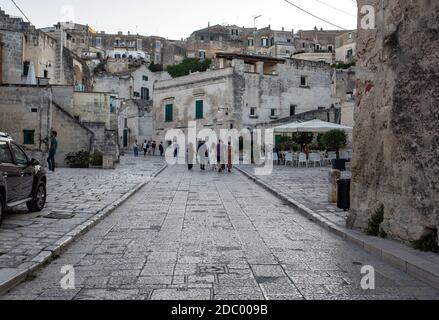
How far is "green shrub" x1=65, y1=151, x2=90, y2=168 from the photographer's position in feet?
87.7

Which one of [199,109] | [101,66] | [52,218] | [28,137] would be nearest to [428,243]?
[52,218]

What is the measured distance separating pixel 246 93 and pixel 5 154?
109ft

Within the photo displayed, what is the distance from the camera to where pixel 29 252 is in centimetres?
685

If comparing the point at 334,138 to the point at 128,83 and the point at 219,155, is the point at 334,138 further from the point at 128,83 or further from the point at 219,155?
the point at 128,83

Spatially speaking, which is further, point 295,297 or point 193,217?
point 193,217

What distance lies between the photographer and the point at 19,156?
33.7ft

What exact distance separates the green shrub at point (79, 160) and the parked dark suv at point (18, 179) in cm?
1595

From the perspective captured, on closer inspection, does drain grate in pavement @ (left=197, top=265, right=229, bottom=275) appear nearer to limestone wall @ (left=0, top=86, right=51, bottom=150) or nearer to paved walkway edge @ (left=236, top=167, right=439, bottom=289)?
paved walkway edge @ (left=236, top=167, right=439, bottom=289)

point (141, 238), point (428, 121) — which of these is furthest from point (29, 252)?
point (428, 121)

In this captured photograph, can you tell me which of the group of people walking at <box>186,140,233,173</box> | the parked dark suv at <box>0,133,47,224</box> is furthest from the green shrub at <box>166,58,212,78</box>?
the parked dark suv at <box>0,133,47,224</box>

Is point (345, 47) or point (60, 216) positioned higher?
point (345, 47)

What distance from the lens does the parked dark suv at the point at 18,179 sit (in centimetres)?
881

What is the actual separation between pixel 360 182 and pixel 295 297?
4.30m
